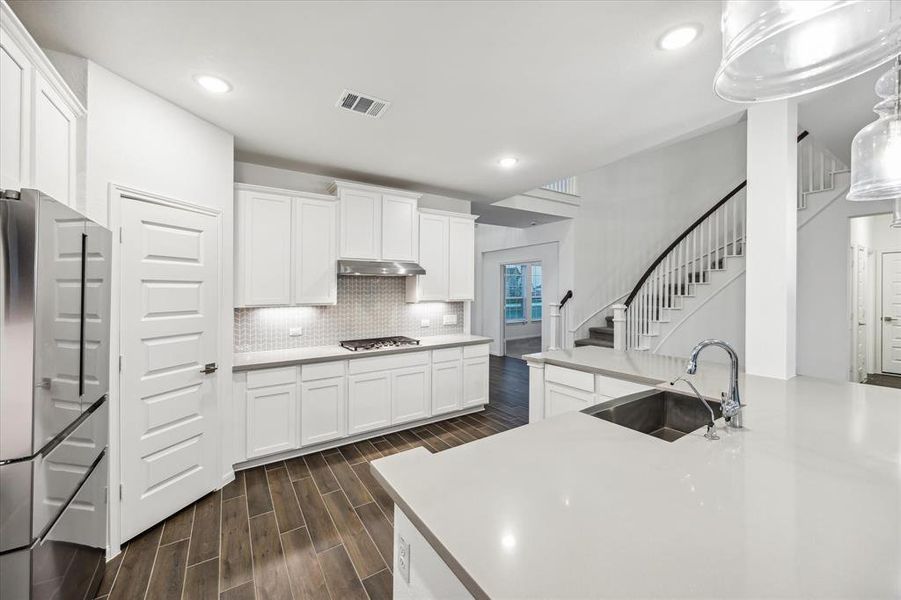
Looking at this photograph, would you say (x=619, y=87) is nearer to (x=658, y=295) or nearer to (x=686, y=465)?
(x=686, y=465)

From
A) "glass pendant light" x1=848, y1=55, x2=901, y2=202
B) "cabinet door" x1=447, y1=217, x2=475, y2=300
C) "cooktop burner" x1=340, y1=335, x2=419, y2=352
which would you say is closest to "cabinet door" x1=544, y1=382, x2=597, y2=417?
"cooktop burner" x1=340, y1=335, x2=419, y2=352

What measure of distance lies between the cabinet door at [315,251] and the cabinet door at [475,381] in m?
1.73

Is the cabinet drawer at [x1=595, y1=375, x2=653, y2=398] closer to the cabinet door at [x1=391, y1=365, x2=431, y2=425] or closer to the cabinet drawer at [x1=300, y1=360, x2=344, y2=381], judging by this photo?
the cabinet door at [x1=391, y1=365, x2=431, y2=425]

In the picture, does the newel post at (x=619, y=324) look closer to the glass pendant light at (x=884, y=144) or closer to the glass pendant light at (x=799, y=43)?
the glass pendant light at (x=884, y=144)

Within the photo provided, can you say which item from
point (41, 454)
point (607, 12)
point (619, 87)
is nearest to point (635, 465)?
point (607, 12)

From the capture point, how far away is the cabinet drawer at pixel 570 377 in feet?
8.60

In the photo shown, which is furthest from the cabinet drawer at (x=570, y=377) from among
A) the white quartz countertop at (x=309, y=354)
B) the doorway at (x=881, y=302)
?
the doorway at (x=881, y=302)

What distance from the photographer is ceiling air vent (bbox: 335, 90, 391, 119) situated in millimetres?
2291

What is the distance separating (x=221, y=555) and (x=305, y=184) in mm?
3107

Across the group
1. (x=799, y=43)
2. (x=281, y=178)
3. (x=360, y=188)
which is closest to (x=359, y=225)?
(x=360, y=188)

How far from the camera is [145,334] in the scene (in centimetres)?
217

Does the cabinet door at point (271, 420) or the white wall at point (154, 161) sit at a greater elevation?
the white wall at point (154, 161)

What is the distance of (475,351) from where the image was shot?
4312mm

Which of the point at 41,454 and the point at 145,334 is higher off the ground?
the point at 145,334
